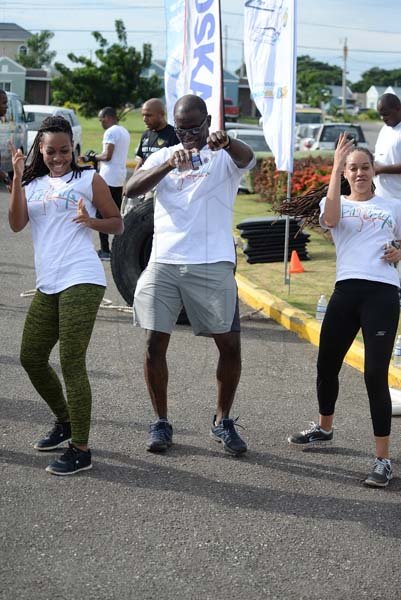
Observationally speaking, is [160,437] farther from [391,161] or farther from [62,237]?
[391,161]

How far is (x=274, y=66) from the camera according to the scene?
35.1 feet

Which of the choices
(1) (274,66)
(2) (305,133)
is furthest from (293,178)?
(2) (305,133)

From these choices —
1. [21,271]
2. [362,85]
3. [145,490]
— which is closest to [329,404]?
[145,490]

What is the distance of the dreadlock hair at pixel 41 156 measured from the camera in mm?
5543

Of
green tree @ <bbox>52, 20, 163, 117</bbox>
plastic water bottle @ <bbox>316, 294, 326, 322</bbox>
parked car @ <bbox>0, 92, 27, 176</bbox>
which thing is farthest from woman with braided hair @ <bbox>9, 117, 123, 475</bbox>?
green tree @ <bbox>52, 20, 163, 117</bbox>

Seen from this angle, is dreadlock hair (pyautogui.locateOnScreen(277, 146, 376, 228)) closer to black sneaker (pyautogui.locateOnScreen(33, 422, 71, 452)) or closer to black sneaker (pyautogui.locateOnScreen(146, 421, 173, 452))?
black sneaker (pyautogui.locateOnScreen(146, 421, 173, 452))

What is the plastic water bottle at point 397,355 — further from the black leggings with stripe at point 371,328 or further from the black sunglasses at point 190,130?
the black sunglasses at point 190,130

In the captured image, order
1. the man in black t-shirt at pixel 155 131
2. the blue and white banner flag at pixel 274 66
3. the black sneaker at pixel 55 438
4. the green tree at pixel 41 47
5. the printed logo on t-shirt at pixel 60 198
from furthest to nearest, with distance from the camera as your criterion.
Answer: the green tree at pixel 41 47 → the blue and white banner flag at pixel 274 66 → the man in black t-shirt at pixel 155 131 → the black sneaker at pixel 55 438 → the printed logo on t-shirt at pixel 60 198

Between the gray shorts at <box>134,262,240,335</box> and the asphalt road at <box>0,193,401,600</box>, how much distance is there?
0.73m

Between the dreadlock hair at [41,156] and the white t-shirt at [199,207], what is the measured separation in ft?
1.39

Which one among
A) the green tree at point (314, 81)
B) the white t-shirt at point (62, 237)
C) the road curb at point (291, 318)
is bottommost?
the road curb at point (291, 318)

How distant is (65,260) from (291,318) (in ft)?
14.7

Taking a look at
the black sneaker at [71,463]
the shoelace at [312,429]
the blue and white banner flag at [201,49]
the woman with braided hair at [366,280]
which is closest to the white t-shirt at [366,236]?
the woman with braided hair at [366,280]

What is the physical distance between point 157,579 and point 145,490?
3.52ft
